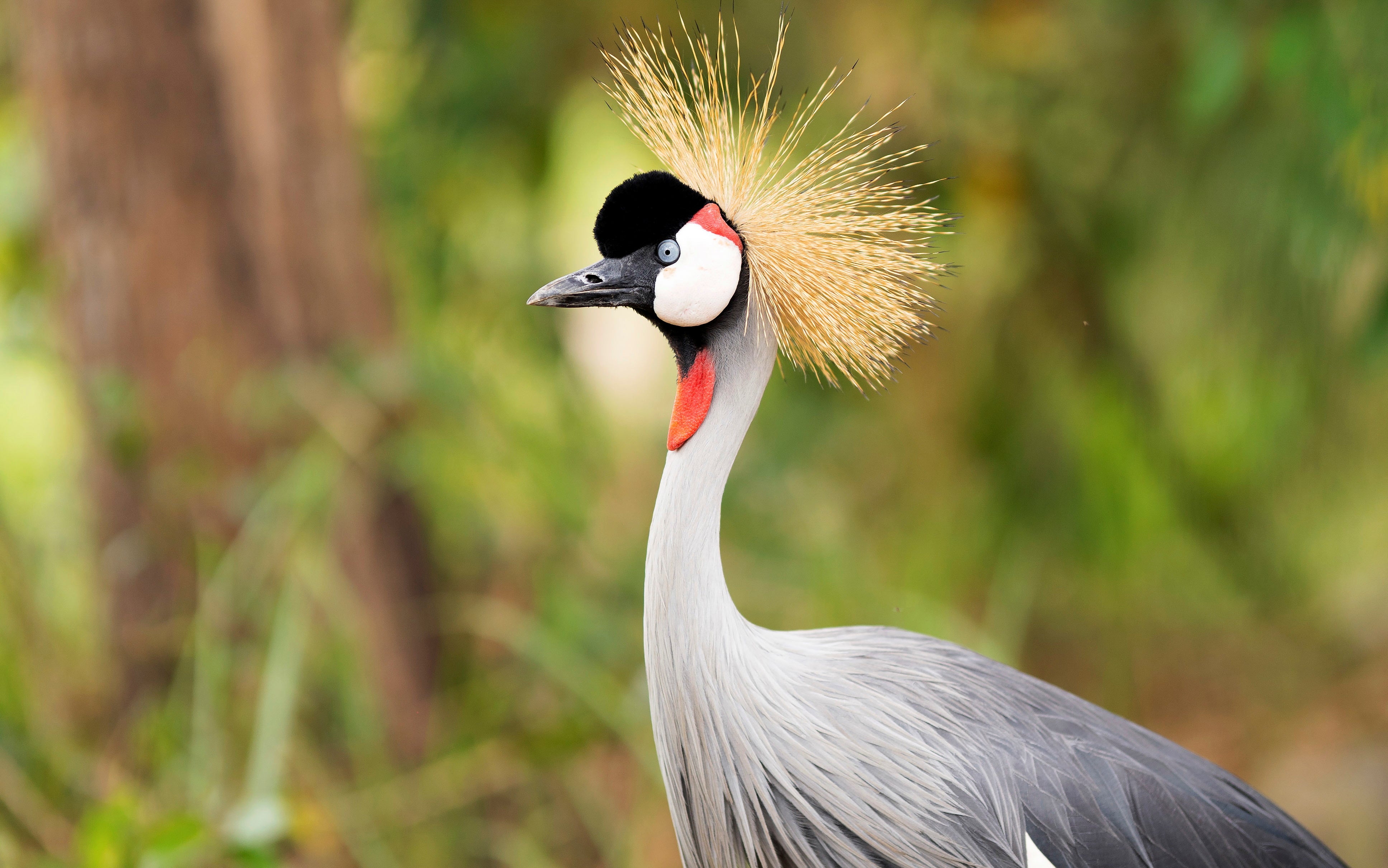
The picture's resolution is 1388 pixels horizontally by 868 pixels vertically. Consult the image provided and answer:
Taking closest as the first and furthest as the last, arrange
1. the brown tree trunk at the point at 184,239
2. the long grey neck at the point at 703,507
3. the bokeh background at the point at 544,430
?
1. the long grey neck at the point at 703,507
2. the bokeh background at the point at 544,430
3. the brown tree trunk at the point at 184,239

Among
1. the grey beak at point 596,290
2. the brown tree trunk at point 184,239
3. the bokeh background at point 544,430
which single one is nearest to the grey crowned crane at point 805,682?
the grey beak at point 596,290

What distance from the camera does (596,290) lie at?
3.03ft

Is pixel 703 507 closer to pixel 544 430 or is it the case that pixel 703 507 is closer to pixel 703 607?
pixel 703 607

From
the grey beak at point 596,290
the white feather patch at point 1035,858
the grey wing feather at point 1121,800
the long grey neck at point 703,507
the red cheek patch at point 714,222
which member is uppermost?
the red cheek patch at point 714,222

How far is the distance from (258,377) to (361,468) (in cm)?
29

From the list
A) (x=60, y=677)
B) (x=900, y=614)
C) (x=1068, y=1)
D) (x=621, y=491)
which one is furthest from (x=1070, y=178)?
(x=60, y=677)

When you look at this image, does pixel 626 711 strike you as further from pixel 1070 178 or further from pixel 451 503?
pixel 1070 178

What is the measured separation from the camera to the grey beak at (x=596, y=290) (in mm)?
920

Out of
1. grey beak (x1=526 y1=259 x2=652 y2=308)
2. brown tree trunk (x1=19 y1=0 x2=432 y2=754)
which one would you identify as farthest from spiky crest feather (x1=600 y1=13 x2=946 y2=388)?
brown tree trunk (x1=19 y1=0 x2=432 y2=754)

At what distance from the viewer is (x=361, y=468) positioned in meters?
2.05

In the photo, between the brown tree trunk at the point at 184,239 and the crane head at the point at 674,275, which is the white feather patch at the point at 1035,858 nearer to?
the crane head at the point at 674,275

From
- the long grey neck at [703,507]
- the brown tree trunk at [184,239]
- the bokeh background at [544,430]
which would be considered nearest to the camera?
the long grey neck at [703,507]

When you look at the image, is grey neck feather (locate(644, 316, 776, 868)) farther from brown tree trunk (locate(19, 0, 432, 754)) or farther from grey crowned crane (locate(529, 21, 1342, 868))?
brown tree trunk (locate(19, 0, 432, 754))

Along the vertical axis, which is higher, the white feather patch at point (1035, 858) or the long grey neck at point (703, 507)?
the long grey neck at point (703, 507)
